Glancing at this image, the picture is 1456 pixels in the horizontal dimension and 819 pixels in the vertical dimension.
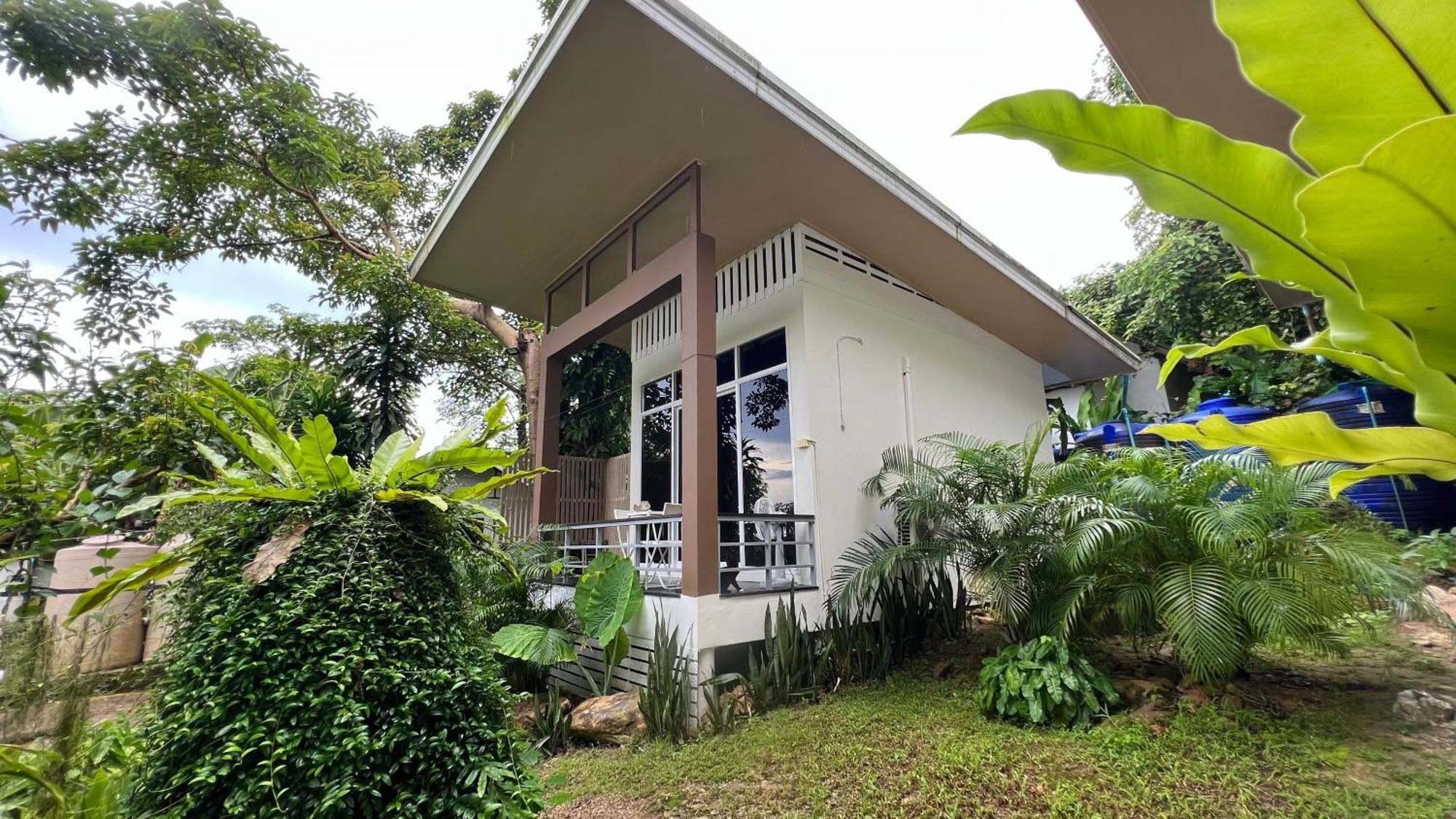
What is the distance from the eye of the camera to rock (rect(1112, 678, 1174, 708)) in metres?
3.89

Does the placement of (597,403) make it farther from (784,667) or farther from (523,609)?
(784,667)

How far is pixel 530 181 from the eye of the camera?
5.82 metres

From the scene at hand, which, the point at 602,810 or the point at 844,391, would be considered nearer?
the point at 602,810

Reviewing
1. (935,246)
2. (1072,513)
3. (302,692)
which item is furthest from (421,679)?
(935,246)

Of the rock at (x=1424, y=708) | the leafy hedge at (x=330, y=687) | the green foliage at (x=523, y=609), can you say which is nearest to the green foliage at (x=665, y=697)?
the green foliage at (x=523, y=609)

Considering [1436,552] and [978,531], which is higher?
[978,531]

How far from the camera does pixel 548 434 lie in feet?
24.2

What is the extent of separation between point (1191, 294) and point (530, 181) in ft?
34.8

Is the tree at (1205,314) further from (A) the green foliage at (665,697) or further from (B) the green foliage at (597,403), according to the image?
(A) the green foliage at (665,697)

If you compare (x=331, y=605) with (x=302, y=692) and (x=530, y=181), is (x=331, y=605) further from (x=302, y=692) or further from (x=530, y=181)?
(x=530, y=181)

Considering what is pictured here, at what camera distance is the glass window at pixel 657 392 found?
7.98 metres

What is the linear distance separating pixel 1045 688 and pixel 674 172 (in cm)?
503

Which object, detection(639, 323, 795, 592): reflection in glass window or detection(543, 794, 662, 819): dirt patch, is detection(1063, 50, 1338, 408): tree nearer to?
detection(639, 323, 795, 592): reflection in glass window

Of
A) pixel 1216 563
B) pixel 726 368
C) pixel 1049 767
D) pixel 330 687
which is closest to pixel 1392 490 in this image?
pixel 1216 563
